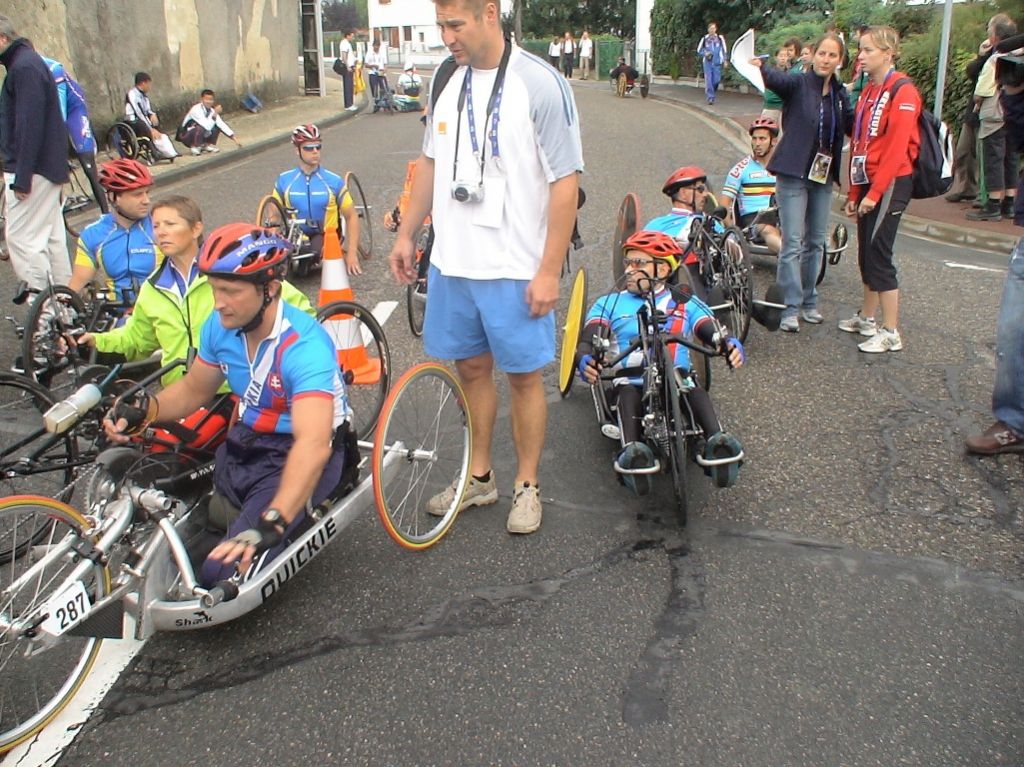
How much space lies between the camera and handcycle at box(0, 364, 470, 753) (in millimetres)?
2604

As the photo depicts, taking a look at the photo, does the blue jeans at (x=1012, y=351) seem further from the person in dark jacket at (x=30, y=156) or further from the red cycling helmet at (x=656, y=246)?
the person in dark jacket at (x=30, y=156)

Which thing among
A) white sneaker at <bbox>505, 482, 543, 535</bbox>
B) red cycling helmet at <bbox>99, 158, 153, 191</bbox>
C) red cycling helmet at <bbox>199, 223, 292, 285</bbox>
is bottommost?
white sneaker at <bbox>505, 482, 543, 535</bbox>

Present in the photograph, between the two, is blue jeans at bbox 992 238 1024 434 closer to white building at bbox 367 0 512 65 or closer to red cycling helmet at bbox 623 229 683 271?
red cycling helmet at bbox 623 229 683 271

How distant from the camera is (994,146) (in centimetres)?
956

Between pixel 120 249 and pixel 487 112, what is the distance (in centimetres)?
280

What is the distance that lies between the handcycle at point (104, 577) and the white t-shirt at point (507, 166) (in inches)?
23.0

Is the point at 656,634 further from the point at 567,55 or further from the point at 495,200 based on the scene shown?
the point at 567,55

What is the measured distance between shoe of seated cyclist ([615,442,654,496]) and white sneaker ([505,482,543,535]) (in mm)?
384

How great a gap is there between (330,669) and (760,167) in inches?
229

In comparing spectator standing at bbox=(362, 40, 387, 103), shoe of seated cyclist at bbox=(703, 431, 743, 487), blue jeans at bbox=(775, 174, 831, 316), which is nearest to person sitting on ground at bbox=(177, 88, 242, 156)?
spectator standing at bbox=(362, 40, 387, 103)

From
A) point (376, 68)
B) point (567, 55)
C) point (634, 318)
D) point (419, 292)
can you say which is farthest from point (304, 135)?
point (567, 55)

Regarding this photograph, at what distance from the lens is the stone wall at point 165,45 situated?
549 inches

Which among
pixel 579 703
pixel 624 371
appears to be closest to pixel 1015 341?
pixel 624 371

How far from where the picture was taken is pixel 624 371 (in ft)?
13.9
